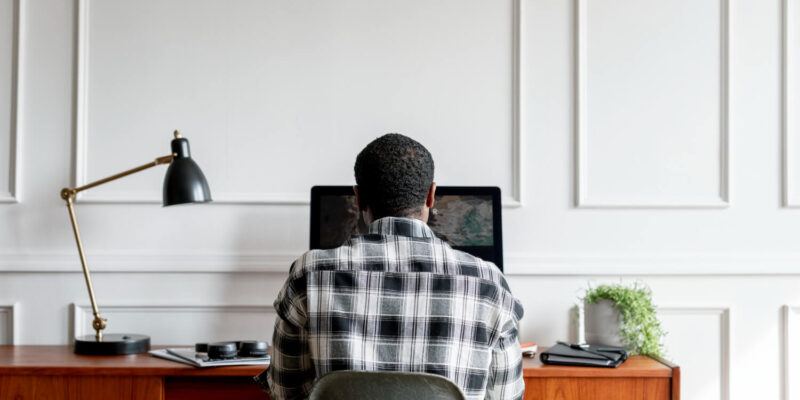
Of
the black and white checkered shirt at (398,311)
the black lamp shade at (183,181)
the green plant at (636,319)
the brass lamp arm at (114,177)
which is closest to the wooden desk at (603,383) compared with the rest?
the green plant at (636,319)

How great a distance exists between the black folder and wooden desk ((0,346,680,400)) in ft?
0.07

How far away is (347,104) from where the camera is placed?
8.00 feet

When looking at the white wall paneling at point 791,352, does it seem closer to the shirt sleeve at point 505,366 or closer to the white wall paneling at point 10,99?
the shirt sleeve at point 505,366

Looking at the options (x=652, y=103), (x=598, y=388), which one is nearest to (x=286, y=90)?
(x=652, y=103)

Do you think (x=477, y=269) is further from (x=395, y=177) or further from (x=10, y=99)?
(x=10, y=99)

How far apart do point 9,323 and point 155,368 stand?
0.75m

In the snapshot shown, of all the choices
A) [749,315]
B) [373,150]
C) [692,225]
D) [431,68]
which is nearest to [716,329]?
[749,315]

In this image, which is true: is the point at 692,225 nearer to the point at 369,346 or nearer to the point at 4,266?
the point at 369,346

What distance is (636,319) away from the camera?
220 cm

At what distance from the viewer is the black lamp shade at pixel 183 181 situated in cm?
214

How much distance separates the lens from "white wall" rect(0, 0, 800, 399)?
239cm

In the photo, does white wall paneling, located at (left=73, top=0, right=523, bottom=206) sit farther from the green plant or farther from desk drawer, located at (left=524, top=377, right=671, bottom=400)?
desk drawer, located at (left=524, top=377, right=671, bottom=400)

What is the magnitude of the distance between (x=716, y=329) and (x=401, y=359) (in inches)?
62.8

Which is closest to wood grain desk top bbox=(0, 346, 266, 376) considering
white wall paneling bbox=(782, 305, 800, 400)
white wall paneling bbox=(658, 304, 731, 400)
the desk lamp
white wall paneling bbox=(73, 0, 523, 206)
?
the desk lamp
